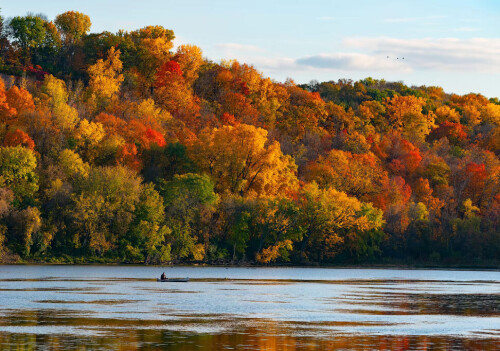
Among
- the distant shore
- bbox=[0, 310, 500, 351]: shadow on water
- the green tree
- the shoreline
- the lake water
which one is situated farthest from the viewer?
the green tree

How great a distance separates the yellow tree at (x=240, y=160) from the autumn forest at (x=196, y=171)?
21cm

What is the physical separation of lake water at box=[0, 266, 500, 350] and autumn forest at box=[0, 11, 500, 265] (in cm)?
2585

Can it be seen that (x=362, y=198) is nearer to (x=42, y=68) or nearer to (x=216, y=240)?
(x=216, y=240)

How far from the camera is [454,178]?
6191 inches

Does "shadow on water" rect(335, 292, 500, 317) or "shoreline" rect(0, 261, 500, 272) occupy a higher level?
"shadow on water" rect(335, 292, 500, 317)

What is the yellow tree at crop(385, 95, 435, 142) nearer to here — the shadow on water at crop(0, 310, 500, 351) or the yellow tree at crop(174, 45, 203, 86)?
the yellow tree at crop(174, 45, 203, 86)

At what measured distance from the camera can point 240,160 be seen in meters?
126

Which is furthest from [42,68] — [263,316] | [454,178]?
[263,316]

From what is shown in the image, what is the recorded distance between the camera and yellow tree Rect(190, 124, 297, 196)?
12631cm

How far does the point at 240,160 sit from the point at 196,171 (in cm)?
670

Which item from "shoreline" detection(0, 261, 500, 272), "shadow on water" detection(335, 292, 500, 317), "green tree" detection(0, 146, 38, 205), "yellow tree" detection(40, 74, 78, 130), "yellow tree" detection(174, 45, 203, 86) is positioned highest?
"yellow tree" detection(174, 45, 203, 86)

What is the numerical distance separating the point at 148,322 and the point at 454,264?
97227 mm

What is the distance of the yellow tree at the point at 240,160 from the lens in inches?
4973

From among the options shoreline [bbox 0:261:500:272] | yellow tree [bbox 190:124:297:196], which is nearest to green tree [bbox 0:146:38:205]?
shoreline [bbox 0:261:500:272]
